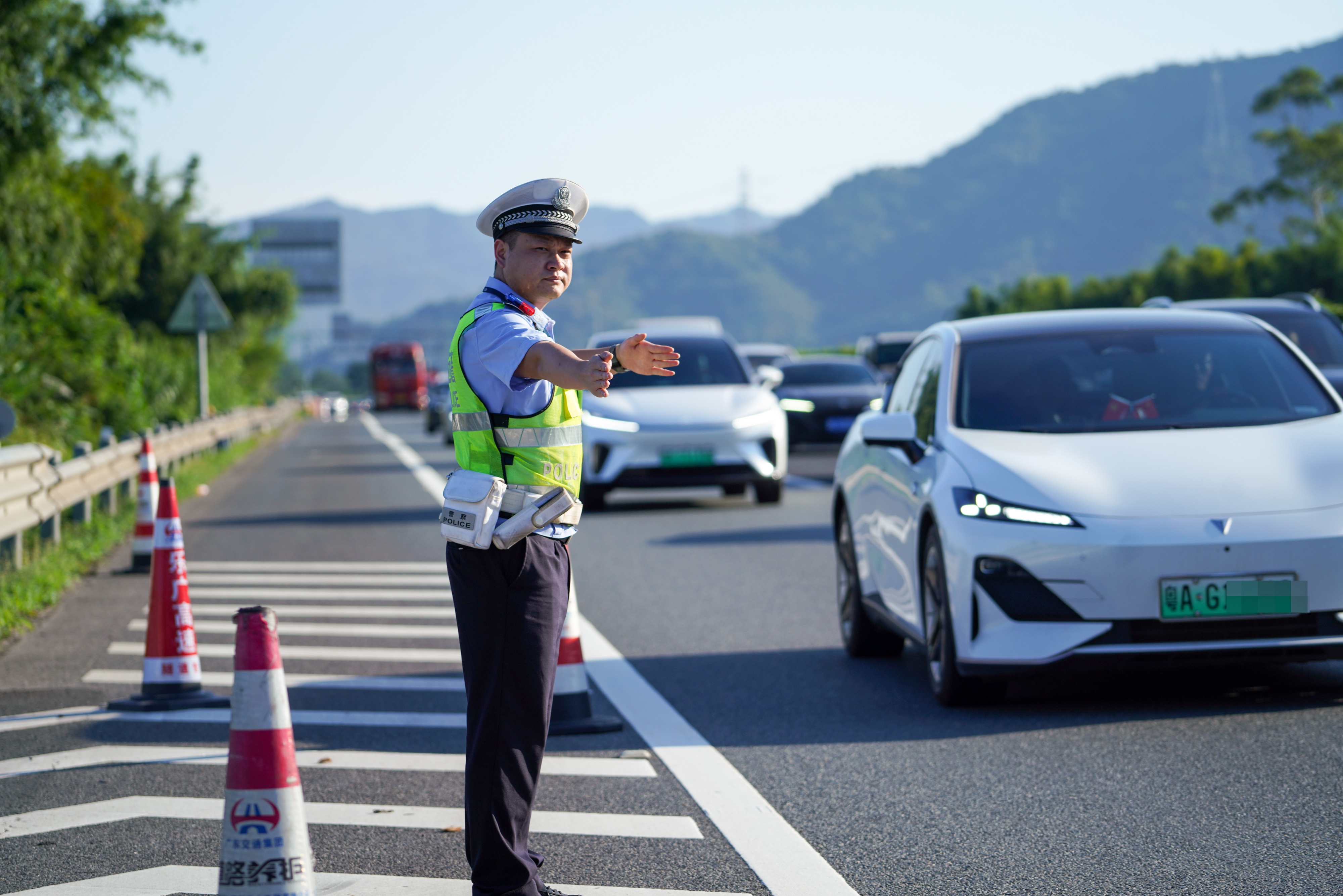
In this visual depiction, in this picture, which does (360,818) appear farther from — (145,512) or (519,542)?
(145,512)

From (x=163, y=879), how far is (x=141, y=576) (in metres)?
7.94

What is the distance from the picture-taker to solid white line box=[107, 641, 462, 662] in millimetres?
8609

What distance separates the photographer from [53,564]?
39.0ft

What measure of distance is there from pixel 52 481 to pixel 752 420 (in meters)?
7.05

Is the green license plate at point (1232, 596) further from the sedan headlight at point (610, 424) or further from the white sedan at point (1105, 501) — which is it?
the sedan headlight at point (610, 424)

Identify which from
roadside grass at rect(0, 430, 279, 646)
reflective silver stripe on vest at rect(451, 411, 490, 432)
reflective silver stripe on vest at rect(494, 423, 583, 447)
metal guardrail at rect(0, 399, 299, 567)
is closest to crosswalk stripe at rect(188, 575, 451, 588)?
roadside grass at rect(0, 430, 279, 646)

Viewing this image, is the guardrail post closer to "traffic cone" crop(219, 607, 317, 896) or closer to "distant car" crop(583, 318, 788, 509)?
"distant car" crop(583, 318, 788, 509)

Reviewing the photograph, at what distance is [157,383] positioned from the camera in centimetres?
3319

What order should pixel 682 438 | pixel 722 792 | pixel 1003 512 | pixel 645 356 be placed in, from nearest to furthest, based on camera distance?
1. pixel 645 356
2. pixel 722 792
3. pixel 1003 512
4. pixel 682 438

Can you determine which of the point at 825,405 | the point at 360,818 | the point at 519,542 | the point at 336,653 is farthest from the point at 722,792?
the point at 825,405

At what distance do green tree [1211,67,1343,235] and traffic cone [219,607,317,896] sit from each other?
70023 millimetres

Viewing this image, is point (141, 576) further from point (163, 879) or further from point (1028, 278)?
point (1028, 278)

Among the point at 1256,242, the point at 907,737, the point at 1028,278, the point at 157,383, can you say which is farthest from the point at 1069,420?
the point at 1028,278

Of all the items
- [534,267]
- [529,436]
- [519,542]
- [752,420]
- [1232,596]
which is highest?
[534,267]
